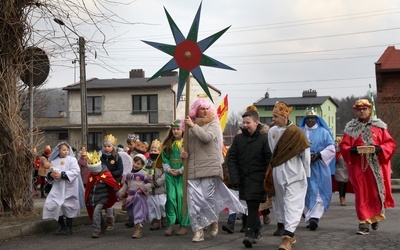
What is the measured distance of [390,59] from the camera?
35719mm

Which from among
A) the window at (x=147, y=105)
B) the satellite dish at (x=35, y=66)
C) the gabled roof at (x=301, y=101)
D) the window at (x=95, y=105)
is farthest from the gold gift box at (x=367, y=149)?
the gabled roof at (x=301, y=101)

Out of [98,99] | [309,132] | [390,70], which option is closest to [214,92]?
[98,99]

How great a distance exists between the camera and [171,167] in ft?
32.8

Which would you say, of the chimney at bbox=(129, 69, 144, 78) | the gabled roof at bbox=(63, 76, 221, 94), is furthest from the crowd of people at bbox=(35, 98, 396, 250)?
the chimney at bbox=(129, 69, 144, 78)

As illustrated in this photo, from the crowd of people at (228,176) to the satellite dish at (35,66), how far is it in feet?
5.39

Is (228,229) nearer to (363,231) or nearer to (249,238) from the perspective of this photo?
(249,238)

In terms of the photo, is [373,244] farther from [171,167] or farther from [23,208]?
[23,208]

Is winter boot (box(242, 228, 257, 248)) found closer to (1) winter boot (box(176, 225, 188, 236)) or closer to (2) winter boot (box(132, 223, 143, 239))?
(1) winter boot (box(176, 225, 188, 236))

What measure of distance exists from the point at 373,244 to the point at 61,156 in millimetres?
4987

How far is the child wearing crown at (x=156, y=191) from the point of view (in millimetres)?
10203

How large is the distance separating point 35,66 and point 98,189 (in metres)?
2.66

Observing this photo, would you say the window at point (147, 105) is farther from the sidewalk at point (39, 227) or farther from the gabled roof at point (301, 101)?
the sidewalk at point (39, 227)

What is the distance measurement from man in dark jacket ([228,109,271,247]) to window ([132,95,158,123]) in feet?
136

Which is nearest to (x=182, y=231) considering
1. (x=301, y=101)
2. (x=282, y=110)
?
(x=282, y=110)
